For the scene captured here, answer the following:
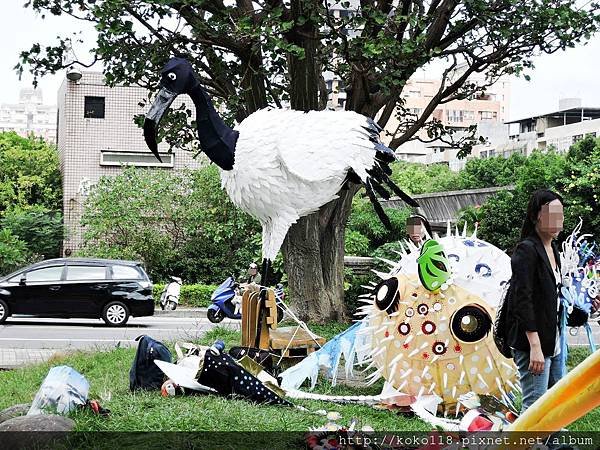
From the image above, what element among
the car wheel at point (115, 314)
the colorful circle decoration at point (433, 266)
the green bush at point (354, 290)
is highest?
the colorful circle decoration at point (433, 266)

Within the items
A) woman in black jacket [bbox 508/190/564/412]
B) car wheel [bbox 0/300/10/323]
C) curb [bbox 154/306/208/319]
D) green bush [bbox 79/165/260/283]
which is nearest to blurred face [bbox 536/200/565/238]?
woman in black jacket [bbox 508/190/564/412]

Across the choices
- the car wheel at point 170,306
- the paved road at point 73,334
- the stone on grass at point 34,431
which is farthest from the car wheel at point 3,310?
the stone on grass at point 34,431

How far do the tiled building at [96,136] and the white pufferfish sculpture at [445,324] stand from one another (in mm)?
19605

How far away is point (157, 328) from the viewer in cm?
1559

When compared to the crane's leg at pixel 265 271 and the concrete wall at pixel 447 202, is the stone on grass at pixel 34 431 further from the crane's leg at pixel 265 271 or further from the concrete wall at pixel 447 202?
the concrete wall at pixel 447 202

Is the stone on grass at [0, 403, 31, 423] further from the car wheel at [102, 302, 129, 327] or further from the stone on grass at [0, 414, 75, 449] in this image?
the car wheel at [102, 302, 129, 327]

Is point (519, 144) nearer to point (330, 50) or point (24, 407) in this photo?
point (330, 50)

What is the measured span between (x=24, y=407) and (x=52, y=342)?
7.42 meters

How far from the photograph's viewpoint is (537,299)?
457cm

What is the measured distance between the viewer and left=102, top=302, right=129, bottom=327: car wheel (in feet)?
51.6

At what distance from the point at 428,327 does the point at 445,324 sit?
0.12m

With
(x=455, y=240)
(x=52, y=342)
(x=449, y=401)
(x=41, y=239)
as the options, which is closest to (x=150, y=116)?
(x=455, y=240)

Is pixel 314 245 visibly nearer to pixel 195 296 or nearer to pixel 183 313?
pixel 183 313

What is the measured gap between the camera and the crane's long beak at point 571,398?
2.09m
